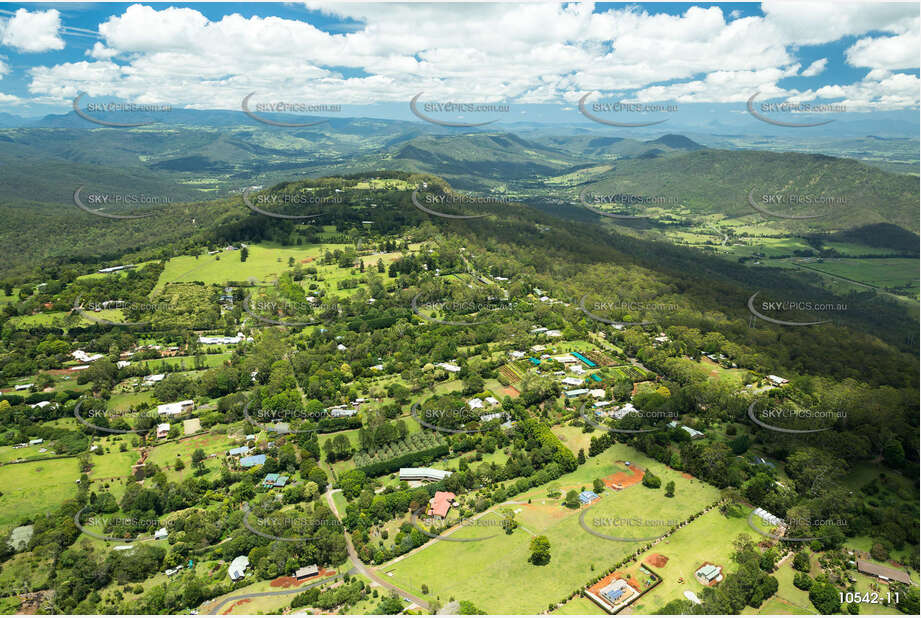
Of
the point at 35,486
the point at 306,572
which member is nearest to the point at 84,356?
the point at 35,486

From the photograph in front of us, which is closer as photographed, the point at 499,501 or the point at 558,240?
the point at 499,501

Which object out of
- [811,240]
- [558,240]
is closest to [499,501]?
[558,240]

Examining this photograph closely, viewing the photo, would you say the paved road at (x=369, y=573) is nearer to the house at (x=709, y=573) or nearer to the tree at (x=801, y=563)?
Answer: the house at (x=709, y=573)

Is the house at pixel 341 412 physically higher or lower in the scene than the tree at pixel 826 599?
lower

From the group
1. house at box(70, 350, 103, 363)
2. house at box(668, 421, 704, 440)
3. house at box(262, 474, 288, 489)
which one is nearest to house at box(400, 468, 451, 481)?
house at box(262, 474, 288, 489)

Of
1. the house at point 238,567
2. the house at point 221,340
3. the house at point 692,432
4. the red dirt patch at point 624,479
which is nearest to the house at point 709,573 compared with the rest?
the red dirt patch at point 624,479

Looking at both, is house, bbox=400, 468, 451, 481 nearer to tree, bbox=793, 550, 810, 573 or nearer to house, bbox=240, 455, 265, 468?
house, bbox=240, 455, 265, 468

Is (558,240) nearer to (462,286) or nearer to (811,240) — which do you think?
(462,286)
